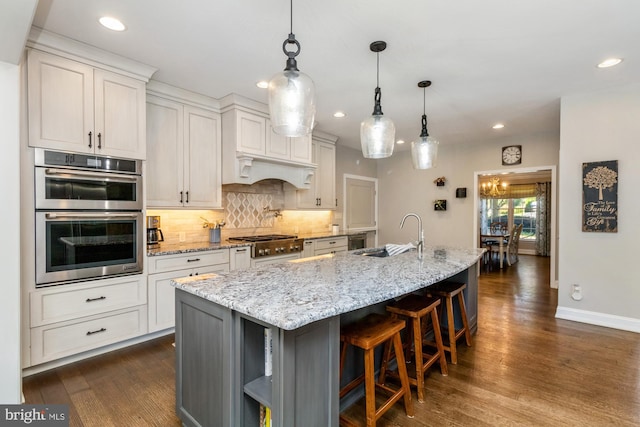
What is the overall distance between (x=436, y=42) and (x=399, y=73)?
21.4 inches

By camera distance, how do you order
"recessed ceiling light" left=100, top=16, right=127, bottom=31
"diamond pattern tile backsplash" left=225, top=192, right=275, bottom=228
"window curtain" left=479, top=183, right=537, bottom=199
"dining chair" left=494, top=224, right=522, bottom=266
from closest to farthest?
"recessed ceiling light" left=100, top=16, right=127, bottom=31, "diamond pattern tile backsplash" left=225, top=192, right=275, bottom=228, "dining chair" left=494, top=224, right=522, bottom=266, "window curtain" left=479, top=183, right=537, bottom=199

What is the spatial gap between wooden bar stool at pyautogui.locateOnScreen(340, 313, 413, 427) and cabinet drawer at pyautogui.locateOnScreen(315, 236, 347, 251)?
2633mm

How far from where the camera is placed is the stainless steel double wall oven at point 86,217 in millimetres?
2283

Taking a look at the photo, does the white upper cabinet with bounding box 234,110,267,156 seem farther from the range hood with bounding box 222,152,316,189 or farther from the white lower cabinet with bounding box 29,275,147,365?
the white lower cabinet with bounding box 29,275,147,365

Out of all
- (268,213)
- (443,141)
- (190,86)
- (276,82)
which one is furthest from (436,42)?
(443,141)

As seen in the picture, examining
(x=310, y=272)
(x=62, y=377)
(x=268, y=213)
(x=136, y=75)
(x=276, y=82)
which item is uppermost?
(x=136, y=75)

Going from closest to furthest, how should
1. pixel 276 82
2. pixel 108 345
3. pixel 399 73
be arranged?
pixel 276 82 → pixel 108 345 → pixel 399 73

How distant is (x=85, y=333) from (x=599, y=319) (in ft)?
16.0

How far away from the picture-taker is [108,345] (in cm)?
266

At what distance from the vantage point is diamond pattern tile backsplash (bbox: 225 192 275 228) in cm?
416

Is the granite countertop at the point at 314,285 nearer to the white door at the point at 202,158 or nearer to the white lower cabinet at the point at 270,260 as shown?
the white lower cabinet at the point at 270,260

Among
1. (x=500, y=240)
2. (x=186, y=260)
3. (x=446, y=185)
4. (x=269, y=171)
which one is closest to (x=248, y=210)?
(x=269, y=171)

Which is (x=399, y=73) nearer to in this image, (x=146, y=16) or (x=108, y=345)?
(x=146, y=16)

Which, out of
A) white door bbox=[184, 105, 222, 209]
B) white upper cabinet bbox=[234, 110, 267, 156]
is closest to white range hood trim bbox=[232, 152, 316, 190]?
white upper cabinet bbox=[234, 110, 267, 156]
